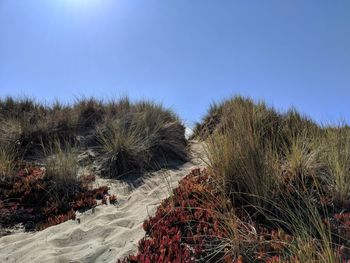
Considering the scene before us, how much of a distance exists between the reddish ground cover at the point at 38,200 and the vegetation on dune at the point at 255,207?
164 centimetres

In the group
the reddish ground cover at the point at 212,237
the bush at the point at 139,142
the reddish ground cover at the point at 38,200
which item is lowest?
the reddish ground cover at the point at 212,237

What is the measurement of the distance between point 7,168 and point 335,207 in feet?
18.7

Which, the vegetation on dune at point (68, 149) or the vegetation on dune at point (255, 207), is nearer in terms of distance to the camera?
the vegetation on dune at point (255, 207)

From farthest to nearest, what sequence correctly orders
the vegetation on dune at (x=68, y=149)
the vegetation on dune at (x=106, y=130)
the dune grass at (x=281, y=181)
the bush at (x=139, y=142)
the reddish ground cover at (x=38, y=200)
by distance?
the vegetation on dune at (x=106, y=130)
the bush at (x=139, y=142)
the vegetation on dune at (x=68, y=149)
the reddish ground cover at (x=38, y=200)
the dune grass at (x=281, y=181)

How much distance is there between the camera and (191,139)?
10750 mm

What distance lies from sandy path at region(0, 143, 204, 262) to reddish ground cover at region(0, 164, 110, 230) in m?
0.31

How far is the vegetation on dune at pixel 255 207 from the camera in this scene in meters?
3.79

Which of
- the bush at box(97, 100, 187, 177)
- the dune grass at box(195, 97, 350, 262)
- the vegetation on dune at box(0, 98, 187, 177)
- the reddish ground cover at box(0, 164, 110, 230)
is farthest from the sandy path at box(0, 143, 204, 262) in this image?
the vegetation on dune at box(0, 98, 187, 177)

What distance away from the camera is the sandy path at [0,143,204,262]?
4.41 m

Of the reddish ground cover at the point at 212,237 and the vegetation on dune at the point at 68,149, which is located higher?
the vegetation on dune at the point at 68,149

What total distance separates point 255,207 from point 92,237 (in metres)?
2.12

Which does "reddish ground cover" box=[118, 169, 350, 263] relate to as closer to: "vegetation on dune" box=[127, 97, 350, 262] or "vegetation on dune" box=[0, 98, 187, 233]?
"vegetation on dune" box=[127, 97, 350, 262]

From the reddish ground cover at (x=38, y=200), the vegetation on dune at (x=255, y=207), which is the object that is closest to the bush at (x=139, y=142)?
the reddish ground cover at (x=38, y=200)

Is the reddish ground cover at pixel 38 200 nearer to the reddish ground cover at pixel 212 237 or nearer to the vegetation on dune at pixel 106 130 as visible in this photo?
the vegetation on dune at pixel 106 130
